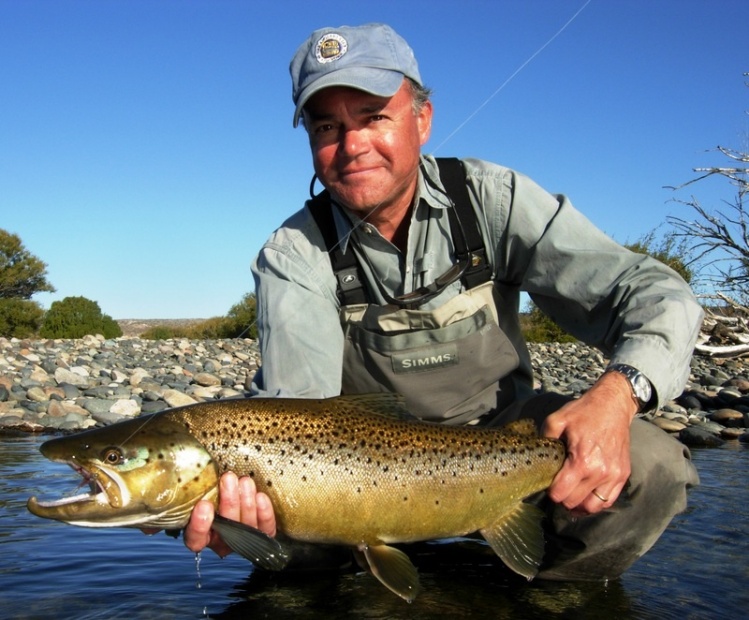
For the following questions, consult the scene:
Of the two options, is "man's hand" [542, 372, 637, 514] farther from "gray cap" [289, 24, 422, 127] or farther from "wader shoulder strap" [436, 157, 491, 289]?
"gray cap" [289, 24, 422, 127]

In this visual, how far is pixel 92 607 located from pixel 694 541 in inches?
109

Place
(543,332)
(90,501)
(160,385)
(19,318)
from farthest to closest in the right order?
(19,318)
(543,332)
(160,385)
(90,501)

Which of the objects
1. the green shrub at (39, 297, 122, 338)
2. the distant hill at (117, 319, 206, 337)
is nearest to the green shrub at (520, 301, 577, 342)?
the green shrub at (39, 297, 122, 338)

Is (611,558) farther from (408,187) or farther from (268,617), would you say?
(408,187)

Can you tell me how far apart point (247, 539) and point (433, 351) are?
1.25 meters

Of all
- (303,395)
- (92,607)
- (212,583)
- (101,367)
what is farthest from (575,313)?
(101,367)

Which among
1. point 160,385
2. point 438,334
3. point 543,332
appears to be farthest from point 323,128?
point 543,332

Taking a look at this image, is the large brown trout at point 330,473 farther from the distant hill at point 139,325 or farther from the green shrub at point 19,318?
the distant hill at point 139,325

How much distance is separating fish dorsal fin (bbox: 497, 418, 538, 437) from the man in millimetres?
194

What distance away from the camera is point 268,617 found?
117 inches

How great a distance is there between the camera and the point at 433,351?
11.6 ft

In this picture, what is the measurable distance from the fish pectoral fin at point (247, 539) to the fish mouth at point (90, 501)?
1.06ft

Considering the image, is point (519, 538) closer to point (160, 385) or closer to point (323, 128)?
point (323, 128)

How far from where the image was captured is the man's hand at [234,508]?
2.67 meters
